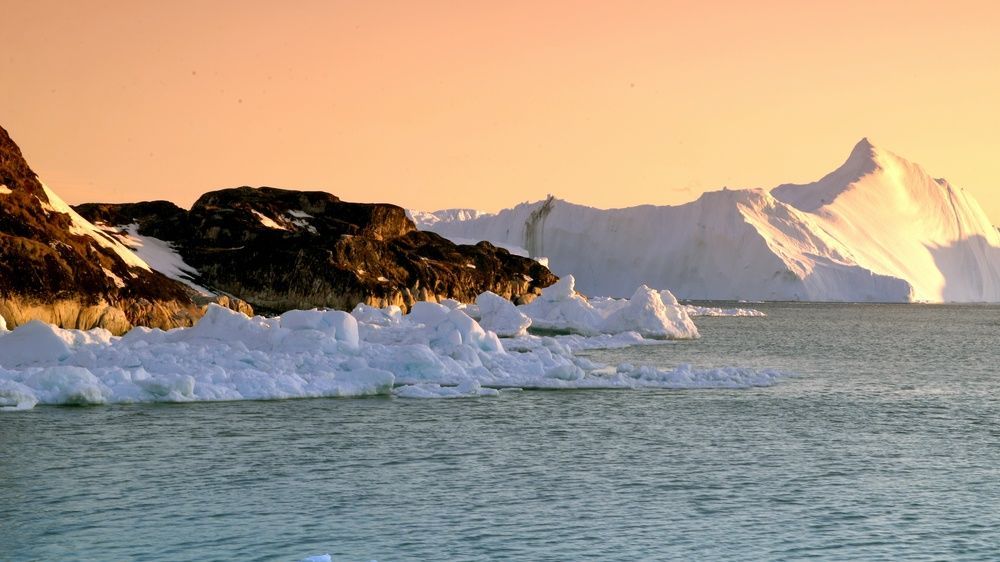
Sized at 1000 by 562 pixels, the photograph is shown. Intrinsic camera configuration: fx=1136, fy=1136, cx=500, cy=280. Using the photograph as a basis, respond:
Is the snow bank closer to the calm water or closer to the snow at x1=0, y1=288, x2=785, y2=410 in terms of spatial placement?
the snow at x1=0, y1=288, x2=785, y2=410

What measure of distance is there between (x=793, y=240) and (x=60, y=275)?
354 ft

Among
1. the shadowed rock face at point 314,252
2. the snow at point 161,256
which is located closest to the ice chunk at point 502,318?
the shadowed rock face at point 314,252

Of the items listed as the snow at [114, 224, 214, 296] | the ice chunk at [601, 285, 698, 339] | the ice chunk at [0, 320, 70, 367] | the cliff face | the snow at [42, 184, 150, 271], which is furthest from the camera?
the snow at [114, 224, 214, 296]

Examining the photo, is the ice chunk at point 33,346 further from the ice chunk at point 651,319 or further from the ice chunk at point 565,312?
the ice chunk at point 565,312

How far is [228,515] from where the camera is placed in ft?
44.3

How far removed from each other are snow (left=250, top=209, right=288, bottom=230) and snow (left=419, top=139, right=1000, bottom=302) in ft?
201

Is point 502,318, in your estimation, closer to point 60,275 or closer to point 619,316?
point 619,316

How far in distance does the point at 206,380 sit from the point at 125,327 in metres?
15.2

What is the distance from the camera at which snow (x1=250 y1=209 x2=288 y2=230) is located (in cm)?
7594

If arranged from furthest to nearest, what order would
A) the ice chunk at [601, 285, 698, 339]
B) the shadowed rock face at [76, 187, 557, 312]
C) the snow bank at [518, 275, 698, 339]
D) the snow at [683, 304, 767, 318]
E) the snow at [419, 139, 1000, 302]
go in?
1. the snow at [419, 139, 1000, 302]
2. the snow at [683, 304, 767, 318]
3. the shadowed rock face at [76, 187, 557, 312]
4. the snow bank at [518, 275, 698, 339]
5. the ice chunk at [601, 285, 698, 339]

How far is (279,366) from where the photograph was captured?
26312mm

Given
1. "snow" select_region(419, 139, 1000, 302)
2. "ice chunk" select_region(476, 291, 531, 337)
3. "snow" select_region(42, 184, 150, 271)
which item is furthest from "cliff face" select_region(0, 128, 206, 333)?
"snow" select_region(419, 139, 1000, 302)

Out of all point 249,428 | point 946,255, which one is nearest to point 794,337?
point 249,428

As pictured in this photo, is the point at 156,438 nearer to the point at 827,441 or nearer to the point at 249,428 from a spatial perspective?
the point at 249,428
